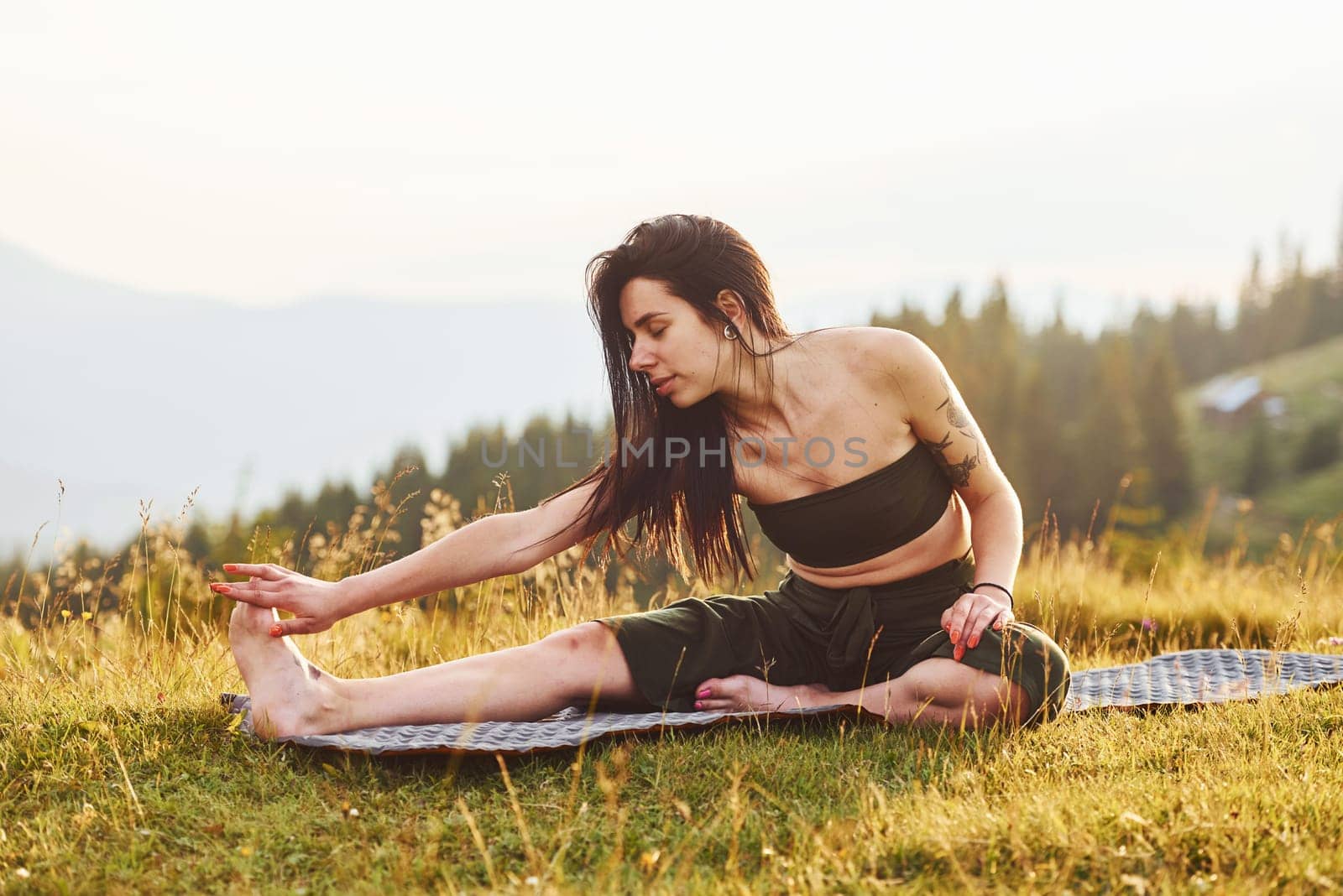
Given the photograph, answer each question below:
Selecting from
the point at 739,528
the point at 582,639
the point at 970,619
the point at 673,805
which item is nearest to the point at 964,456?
the point at 970,619

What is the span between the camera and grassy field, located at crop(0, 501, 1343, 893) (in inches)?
78.3

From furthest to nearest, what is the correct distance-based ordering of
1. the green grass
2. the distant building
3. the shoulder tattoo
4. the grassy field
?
the distant building → the green grass → the shoulder tattoo → the grassy field

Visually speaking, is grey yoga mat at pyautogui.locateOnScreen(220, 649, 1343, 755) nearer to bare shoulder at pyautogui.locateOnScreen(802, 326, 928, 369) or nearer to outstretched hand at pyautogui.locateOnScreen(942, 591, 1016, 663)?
outstretched hand at pyautogui.locateOnScreen(942, 591, 1016, 663)

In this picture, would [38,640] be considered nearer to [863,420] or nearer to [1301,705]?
[863,420]

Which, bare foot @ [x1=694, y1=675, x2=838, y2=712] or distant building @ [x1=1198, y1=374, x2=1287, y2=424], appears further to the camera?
distant building @ [x1=1198, y1=374, x2=1287, y2=424]

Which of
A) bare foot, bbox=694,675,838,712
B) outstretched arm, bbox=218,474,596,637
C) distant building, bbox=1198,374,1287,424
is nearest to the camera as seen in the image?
outstretched arm, bbox=218,474,596,637

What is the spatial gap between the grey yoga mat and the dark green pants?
197 millimetres

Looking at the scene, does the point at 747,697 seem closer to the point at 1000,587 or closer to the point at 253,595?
the point at 1000,587

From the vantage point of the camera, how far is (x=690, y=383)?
3162 millimetres

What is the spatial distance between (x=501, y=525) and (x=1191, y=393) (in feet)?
318

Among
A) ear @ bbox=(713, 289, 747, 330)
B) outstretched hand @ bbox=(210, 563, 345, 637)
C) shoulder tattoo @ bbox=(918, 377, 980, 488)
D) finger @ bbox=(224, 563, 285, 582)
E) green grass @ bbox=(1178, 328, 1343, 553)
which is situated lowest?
green grass @ bbox=(1178, 328, 1343, 553)

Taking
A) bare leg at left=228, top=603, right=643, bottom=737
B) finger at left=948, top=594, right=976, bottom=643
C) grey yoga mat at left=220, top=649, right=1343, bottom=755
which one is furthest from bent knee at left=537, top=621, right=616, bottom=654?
finger at left=948, top=594, right=976, bottom=643

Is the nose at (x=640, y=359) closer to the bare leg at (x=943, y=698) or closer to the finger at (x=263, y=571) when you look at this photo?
the bare leg at (x=943, y=698)

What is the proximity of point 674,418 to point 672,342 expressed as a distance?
34 cm
